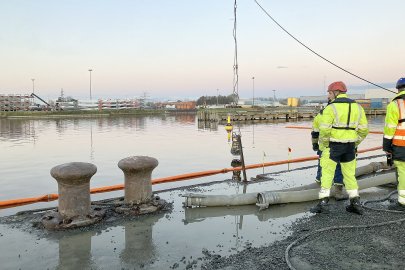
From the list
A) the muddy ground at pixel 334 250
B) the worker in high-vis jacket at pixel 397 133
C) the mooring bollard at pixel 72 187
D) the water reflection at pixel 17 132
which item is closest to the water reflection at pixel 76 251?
the mooring bollard at pixel 72 187

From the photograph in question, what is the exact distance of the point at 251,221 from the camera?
5520 millimetres

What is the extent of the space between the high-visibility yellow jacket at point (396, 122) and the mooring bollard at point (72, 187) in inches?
188

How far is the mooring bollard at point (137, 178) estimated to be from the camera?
593 centimetres

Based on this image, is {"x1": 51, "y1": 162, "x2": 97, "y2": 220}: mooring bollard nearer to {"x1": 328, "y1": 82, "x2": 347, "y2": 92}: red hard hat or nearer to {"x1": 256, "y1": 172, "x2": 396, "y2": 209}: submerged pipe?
{"x1": 256, "y1": 172, "x2": 396, "y2": 209}: submerged pipe

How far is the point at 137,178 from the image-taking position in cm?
601

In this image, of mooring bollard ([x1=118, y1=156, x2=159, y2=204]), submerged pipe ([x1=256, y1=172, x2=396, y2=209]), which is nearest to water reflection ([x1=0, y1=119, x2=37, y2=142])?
mooring bollard ([x1=118, y1=156, x2=159, y2=204])

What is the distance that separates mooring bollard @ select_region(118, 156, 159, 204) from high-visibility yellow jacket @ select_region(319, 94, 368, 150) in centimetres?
295

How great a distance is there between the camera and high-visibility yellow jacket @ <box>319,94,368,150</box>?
549cm

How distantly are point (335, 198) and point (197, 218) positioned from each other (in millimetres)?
Answer: 2772

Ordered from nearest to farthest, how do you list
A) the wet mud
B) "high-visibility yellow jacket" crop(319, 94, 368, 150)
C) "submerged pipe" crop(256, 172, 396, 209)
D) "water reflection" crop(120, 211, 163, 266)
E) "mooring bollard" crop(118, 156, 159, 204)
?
the wet mud
"water reflection" crop(120, 211, 163, 266)
"high-visibility yellow jacket" crop(319, 94, 368, 150)
"mooring bollard" crop(118, 156, 159, 204)
"submerged pipe" crop(256, 172, 396, 209)

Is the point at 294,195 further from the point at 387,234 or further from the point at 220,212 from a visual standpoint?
the point at 387,234

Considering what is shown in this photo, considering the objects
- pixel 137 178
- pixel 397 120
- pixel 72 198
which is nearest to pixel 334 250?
pixel 397 120

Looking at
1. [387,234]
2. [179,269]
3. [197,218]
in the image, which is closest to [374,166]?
[387,234]

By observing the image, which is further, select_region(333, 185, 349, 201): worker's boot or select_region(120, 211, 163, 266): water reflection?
select_region(333, 185, 349, 201): worker's boot
